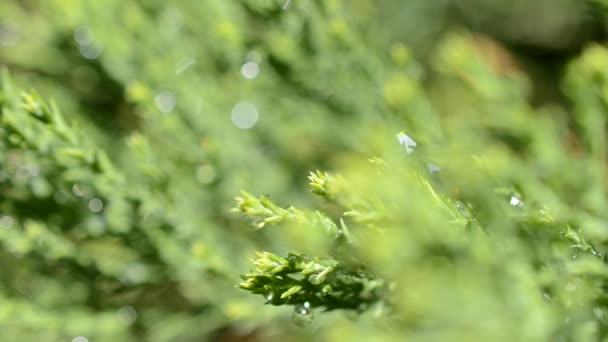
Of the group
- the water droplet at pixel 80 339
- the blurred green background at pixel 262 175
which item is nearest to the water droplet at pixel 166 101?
the blurred green background at pixel 262 175

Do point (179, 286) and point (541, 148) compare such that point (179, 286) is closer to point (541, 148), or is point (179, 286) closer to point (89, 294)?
point (89, 294)

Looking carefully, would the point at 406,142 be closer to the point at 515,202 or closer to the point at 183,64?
the point at 515,202

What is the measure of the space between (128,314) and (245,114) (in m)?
0.25

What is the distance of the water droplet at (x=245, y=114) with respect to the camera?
2.60 feet

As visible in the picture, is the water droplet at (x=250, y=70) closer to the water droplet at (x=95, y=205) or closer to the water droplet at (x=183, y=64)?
the water droplet at (x=183, y=64)

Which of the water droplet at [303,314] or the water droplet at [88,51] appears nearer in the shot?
the water droplet at [303,314]

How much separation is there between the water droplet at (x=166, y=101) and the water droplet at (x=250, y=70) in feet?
0.27

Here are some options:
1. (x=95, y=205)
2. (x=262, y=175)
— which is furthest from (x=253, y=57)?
(x=95, y=205)

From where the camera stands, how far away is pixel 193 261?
66cm

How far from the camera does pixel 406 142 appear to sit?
57 cm

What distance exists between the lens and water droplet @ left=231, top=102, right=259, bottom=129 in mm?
792

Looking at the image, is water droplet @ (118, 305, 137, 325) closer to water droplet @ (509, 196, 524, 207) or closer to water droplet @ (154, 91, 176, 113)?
water droplet @ (154, 91, 176, 113)

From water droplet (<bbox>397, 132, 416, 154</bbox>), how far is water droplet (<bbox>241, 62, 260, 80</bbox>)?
24 cm

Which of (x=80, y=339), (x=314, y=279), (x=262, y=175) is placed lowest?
(x=314, y=279)
